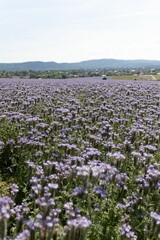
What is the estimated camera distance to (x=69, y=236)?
152 inches

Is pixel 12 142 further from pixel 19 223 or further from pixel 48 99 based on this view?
pixel 48 99

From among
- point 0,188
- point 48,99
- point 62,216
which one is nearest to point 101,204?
point 62,216

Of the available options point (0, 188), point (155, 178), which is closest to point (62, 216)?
point (155, 178)

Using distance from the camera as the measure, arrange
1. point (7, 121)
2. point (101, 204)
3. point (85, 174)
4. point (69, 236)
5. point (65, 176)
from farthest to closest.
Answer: point (7, 121)
point (65, 176)
point (101, 204)
point (85, 174)
point (69, 236)

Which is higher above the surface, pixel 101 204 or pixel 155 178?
pixel 155 178

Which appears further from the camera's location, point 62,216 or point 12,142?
point 12,142

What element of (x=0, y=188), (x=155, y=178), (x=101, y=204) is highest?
(x=155, y=178)

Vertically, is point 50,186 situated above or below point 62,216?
above

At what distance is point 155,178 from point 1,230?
10.2 feet

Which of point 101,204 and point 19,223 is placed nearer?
point 19,223

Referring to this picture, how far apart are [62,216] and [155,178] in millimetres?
1803

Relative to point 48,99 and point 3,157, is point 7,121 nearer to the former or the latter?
point 3,157

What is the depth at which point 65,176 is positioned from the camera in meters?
6.75

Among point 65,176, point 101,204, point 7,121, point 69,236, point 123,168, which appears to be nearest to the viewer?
point 69,236
